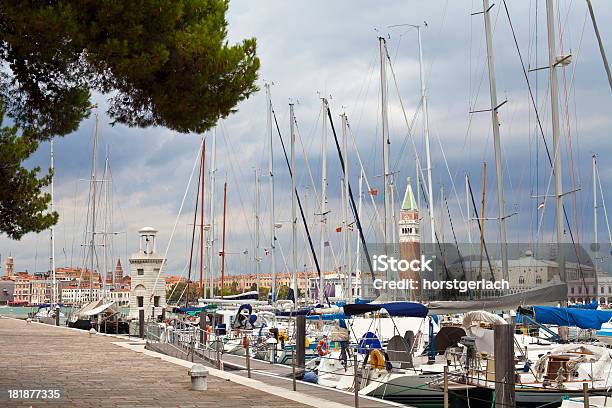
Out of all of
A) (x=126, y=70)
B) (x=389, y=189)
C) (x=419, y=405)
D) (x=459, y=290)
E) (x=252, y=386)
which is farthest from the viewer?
(x=389, y=189)

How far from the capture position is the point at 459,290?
22.6m

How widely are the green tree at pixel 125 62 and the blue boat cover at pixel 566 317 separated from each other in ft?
40.8

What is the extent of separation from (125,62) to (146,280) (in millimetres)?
49422

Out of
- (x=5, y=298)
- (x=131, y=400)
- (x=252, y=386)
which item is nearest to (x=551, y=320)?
(x=252, y=386)

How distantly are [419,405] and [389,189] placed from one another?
56.0 feet

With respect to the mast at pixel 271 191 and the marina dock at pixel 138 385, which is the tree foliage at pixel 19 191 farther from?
the mast at pixel 271 191

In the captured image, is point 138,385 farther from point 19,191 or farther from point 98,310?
point 98,310

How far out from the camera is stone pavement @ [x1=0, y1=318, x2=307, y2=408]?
43.1 feet

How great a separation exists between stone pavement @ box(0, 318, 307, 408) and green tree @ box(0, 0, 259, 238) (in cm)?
486

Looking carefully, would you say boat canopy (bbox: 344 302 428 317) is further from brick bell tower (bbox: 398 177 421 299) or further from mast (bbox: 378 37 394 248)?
mast (bbox: 378 37 394 248)

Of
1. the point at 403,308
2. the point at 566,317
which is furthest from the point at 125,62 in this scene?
the point at 566,317

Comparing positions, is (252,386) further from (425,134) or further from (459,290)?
(425,134)

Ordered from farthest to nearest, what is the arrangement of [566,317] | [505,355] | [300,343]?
[300,343]
[566,317]
[505,355]

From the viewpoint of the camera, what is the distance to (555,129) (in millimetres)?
23438
